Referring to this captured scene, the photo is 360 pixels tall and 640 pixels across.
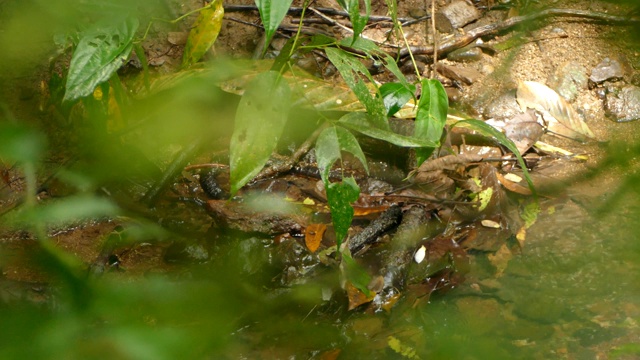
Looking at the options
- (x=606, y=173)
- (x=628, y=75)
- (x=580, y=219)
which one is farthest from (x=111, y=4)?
(x=628, y=75)

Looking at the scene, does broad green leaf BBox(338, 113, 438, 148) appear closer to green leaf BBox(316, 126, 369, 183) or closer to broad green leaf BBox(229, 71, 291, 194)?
green leaf BBox(316, 126, 369, 183)

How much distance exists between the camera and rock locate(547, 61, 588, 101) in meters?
3.15

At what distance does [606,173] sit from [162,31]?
6.82 feet

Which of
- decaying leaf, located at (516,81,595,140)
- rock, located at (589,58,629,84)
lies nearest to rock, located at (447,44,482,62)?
decaying leaf, located at (516,81,595,140)

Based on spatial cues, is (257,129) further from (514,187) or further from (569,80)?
(569,80)

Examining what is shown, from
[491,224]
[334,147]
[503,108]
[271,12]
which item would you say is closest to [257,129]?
[334,147]

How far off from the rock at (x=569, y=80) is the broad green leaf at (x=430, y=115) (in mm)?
1343

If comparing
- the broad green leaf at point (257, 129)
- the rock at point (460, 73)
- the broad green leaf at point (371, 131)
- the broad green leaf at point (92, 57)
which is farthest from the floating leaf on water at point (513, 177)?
the broad green leaf at point (92, 57)

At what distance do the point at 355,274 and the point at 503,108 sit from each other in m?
1.38

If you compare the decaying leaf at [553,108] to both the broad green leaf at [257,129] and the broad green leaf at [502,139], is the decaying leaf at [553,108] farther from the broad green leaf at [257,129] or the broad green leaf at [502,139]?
the broad green leaf at [257,129]

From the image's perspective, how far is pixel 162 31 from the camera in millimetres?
3123

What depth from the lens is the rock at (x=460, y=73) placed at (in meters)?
3.19

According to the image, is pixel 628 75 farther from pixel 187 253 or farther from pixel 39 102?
pixel 39 102

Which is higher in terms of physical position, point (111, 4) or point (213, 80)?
point (111, 4)
